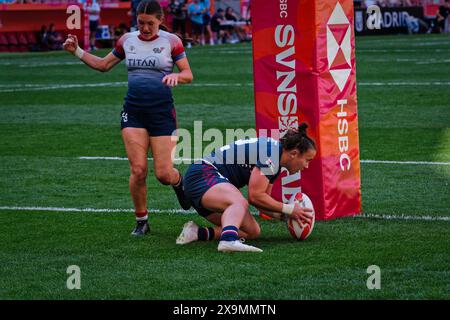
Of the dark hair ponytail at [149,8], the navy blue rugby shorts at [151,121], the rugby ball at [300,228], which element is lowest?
the rugby ball at [300,228]

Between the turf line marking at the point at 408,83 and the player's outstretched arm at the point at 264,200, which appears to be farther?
the turf line marking at the point at 408,83

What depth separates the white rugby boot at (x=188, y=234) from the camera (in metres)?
8.70

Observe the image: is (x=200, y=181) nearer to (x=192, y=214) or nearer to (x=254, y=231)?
(x=254, y=231)

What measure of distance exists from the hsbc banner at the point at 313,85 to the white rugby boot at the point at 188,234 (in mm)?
1303

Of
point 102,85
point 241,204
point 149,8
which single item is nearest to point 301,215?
point 241,204

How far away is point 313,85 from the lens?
9.52 m

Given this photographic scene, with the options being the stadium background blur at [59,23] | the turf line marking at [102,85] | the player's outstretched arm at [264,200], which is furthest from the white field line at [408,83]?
the player's outstretched arm at [264,200]

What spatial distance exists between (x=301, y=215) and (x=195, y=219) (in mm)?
1612

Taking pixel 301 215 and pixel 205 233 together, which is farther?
pixel 205 233

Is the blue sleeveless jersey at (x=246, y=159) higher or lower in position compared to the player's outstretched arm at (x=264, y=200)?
higher

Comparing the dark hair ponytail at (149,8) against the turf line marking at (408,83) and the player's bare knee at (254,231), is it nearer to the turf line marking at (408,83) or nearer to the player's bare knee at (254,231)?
the player's bare knee at (254,231)

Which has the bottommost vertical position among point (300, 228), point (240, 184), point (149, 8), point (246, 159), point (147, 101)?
point (300, 228)
